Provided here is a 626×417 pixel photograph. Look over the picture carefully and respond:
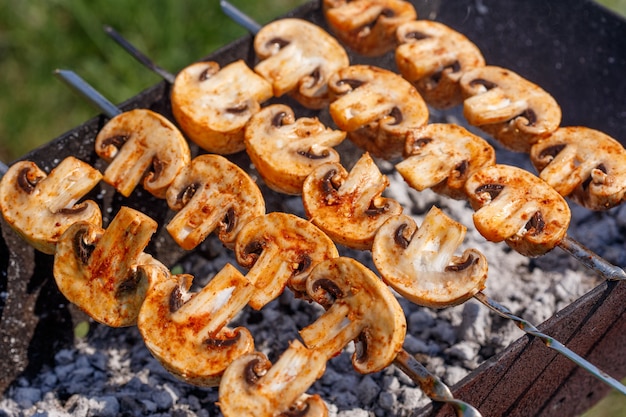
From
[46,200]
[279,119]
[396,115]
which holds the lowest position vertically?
[46,200]

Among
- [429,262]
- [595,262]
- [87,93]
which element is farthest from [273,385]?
[87,93]

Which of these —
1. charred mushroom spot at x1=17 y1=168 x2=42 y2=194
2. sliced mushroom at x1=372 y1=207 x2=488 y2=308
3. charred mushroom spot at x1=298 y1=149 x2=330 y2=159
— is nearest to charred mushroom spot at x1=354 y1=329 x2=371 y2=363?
sliced mushroom at x1=372 y1=207 x2=488 y2=308

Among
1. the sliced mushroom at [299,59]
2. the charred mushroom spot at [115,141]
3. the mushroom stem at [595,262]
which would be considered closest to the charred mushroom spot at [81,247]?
the charred mushroom spot at [115,141]

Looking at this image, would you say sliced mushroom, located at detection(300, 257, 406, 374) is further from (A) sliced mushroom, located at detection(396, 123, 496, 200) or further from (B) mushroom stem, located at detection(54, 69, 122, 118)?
(B) mushroom stem, located at detection(54, 69, 122, 118)

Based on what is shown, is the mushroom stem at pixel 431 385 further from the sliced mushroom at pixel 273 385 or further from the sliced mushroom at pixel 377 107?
the sliced mushroom at pixel 377 107

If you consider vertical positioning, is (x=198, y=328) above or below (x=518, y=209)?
below

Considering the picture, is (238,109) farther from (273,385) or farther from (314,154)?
(273,385)

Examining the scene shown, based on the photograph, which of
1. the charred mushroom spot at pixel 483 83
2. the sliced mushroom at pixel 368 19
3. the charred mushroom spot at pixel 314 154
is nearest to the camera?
the charred mushroom spot at pixel 314 154

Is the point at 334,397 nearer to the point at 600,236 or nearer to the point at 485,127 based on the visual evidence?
the point at 485,127
